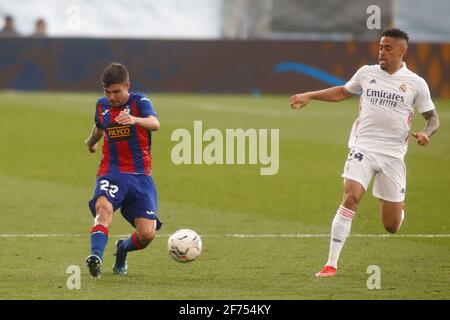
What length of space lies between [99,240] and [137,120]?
0.99 meters

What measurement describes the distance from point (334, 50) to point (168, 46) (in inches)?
191

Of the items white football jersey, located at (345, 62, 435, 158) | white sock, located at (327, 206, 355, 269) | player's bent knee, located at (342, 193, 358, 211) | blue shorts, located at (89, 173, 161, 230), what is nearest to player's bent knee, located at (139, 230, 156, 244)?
blue shorts, located at (89, 173, 161, 230)

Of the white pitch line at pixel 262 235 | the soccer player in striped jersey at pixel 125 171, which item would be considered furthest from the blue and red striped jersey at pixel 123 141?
the white pitch line at pixel 262 235

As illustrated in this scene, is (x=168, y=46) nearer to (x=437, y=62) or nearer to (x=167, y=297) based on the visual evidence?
(x=437, y=62)

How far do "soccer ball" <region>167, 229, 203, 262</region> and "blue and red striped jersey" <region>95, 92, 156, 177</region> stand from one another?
2.16 ft

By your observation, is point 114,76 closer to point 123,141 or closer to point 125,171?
point 123,141

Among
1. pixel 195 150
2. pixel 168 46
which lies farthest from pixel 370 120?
pixel 168 46

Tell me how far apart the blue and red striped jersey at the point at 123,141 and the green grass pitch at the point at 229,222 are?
90 centimetres

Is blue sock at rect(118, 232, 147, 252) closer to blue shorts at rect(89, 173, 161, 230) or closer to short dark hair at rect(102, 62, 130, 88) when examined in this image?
blue shorts at rect(89, 173, 161, 230)

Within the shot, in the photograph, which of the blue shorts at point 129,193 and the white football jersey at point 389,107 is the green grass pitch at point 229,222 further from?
the white football jersey at point 389,107

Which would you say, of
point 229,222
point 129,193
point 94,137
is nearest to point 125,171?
point 129,193

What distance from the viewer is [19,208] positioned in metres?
13.3

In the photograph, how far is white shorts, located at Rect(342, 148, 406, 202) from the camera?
918 centimetres

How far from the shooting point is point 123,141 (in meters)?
9.11
